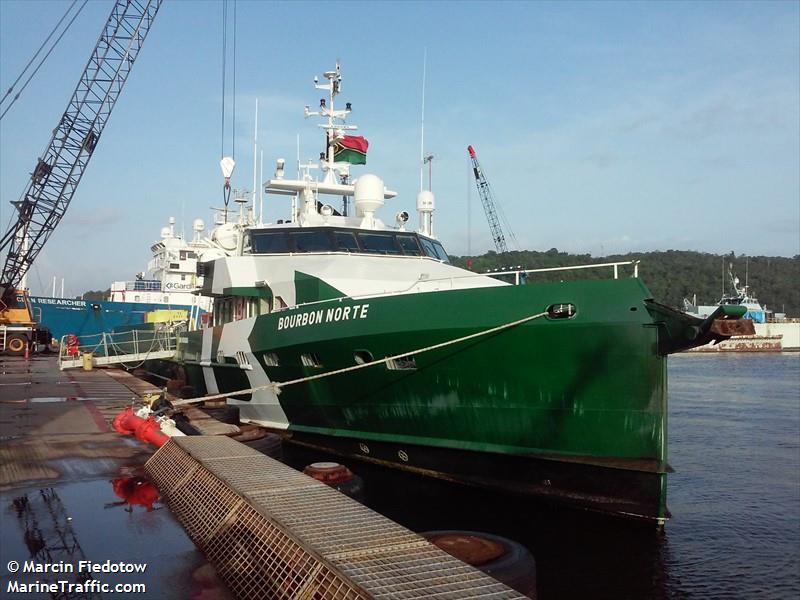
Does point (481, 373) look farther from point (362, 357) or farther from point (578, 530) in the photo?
point (578, 530)

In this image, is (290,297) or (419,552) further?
(290,297)

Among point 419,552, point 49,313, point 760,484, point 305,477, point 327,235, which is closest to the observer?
point 419,552

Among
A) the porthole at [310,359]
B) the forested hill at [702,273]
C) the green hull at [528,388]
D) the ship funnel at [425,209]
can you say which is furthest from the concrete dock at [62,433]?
the forested hill at [702,273]

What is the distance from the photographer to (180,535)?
212 inches

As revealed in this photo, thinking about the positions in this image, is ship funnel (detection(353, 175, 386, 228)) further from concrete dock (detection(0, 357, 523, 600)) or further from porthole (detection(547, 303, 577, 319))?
concrete dock (detection(0, 357, 523, 600))

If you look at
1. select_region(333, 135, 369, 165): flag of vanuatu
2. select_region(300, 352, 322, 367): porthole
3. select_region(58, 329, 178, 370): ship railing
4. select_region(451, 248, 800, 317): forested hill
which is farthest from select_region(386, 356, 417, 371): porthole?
select_region(451, 248, 800, 317): forested hill

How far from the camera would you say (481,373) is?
952 cm

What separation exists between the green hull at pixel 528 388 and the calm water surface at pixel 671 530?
38 cm

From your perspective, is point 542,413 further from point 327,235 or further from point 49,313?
point 49,313

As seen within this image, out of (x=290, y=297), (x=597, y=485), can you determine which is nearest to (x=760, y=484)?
(x=597, y=485)

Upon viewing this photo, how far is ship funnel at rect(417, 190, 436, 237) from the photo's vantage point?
16875mm

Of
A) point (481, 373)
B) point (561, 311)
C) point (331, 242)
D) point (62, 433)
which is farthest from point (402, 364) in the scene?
point (62, 433)

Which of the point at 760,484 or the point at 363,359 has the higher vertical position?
the point at 363,359

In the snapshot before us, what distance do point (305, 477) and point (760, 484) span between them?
33.2 feet
